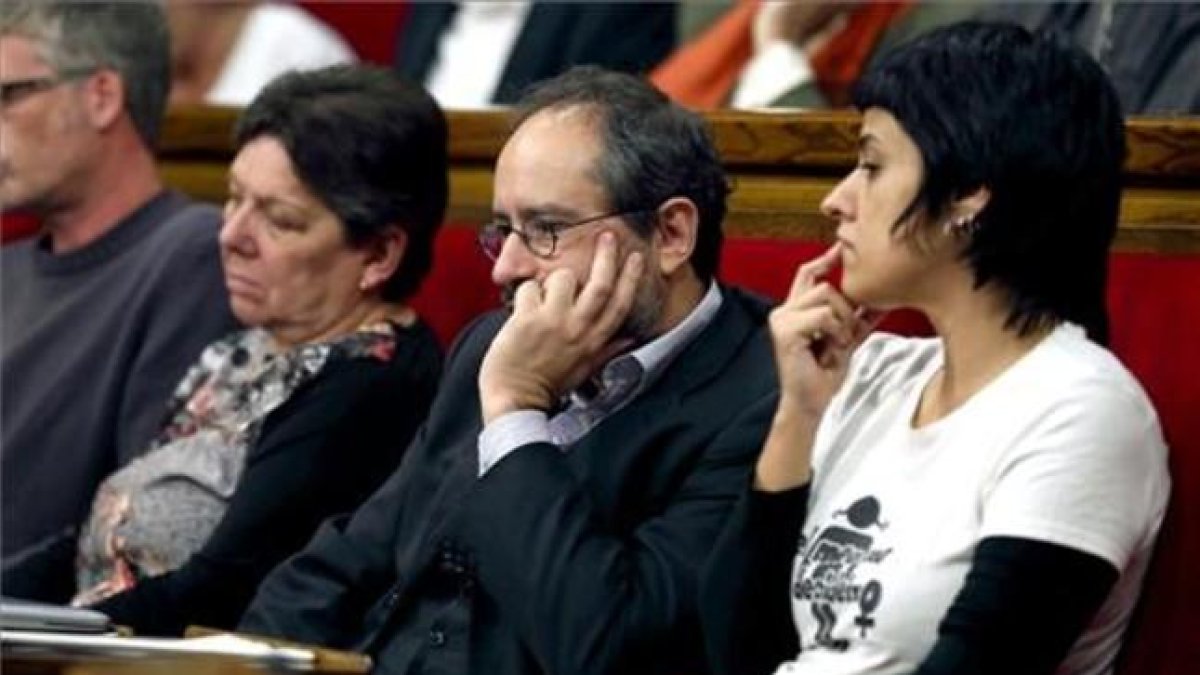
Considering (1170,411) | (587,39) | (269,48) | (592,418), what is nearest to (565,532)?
(592,418)

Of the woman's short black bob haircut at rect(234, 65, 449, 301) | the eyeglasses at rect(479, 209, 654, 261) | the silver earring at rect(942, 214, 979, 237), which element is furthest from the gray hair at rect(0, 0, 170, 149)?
the silver earring at rect(942, 214, 979, 237)

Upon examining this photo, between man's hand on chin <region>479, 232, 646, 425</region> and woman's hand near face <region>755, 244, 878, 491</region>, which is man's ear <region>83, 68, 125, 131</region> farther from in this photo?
woman's hand near face <region>755, 244, 878, 491</region>

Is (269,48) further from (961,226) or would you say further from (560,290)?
(961,226)

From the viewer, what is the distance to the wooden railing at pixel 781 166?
2561mm

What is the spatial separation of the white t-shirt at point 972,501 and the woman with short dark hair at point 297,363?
0.66 meters

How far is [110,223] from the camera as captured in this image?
3.35m

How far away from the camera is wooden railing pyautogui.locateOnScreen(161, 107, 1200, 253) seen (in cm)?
256

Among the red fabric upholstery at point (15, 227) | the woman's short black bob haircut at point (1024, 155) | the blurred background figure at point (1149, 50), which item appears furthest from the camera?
the red fabric upholstery at point (15, 227)

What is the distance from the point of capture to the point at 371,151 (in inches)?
113

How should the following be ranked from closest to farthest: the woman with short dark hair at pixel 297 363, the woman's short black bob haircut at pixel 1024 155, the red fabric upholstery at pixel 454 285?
the woman's short black bob haircut at pixel 1024 155 → the woman with short dark hair at pixel 297 363 → the red fabric upholstery at pixel 454 285

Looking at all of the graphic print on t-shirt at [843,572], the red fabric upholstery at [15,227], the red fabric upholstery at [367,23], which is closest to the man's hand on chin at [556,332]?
the graphic print on t-shirt at [843,572]

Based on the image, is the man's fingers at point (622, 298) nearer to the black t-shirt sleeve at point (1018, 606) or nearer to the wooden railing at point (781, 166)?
the wooden railing at point (781, 166)

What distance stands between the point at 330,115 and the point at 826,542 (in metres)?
0.84

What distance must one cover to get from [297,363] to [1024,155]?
0.93m
